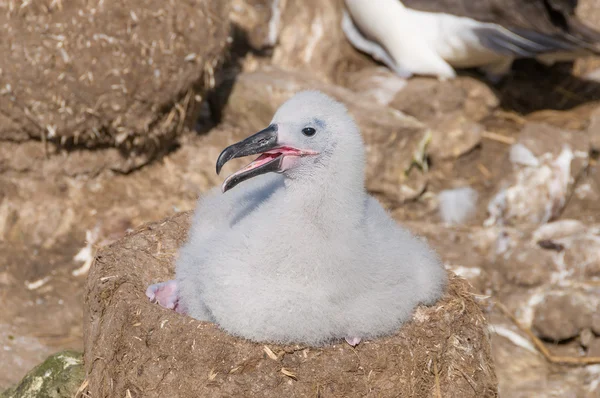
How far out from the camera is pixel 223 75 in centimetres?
693

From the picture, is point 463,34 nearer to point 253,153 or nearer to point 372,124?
point 372,124

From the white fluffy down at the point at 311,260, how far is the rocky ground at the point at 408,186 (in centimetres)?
202

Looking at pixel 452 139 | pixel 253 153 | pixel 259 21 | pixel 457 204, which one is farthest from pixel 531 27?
pixel 253 153

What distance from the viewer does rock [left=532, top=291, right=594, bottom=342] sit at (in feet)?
17.9

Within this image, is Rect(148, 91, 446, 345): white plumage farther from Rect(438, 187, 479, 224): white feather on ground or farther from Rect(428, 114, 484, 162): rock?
Rect(428, 114, 484, 162): rock

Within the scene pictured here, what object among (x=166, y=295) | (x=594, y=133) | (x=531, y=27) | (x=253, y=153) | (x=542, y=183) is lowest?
(x=542, y=183)

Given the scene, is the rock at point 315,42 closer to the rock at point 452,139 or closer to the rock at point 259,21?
the rock at point 259,21

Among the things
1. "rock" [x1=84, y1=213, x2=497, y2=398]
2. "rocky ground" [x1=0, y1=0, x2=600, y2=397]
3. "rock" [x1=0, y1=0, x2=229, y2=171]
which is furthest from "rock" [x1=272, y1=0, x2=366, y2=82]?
"rock" [x1=84, y1=213, x2=497, y2=398]

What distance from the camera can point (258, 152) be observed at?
3.21m

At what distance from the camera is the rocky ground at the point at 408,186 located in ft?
17.7

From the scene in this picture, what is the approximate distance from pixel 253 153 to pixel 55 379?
65.6 inches

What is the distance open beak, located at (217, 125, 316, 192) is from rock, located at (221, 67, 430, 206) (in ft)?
10.5

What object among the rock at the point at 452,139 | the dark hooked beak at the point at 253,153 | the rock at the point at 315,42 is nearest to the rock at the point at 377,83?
the rock at the point at 315,42

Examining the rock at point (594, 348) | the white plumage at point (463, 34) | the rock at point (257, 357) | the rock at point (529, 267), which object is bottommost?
the rock at point (594, 348)
